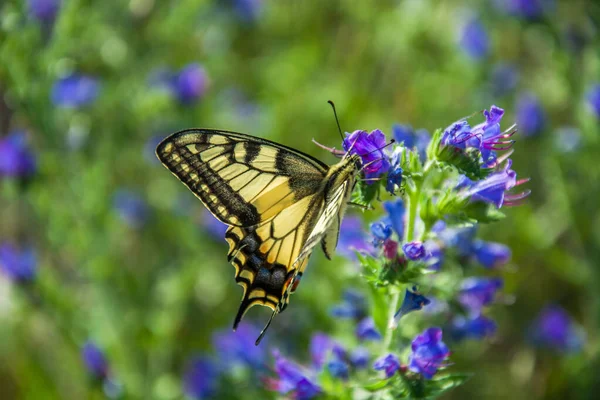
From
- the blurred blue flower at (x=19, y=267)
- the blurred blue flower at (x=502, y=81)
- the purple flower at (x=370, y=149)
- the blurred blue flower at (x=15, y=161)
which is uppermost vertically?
the blurred blue flower at (x=15, y=161)

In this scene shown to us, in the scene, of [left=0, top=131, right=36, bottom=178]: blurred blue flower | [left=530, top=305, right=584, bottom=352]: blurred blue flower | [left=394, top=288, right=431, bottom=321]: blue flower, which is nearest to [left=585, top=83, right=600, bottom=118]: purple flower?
[left=530, top=305, right=584, bottom=352]: blurred blue flower

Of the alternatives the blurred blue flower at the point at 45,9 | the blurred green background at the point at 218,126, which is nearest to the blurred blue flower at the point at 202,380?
the blurred green background at the point at 218,126

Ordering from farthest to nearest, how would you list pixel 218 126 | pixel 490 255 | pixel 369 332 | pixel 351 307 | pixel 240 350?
pixel 218 126
pixel 240 350
pixel 351 307
pixel 490 255
pixel 369 332

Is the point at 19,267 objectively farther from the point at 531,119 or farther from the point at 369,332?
the point at 531,119

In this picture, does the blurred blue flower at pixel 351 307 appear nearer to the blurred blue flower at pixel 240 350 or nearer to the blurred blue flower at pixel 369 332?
the blurred blue flower at pixel 369 332

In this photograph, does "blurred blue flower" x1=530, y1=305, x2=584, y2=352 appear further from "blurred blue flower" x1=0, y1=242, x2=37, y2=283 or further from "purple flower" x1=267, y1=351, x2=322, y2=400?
"blurred blue flower" x1=0, y1=242, x2=37, y2=283

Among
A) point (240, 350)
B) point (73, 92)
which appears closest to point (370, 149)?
point (240, 350)
